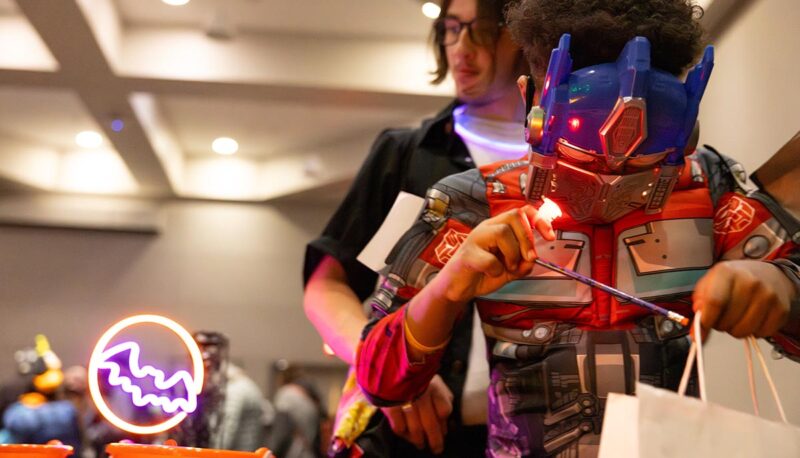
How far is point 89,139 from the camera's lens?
300 inches

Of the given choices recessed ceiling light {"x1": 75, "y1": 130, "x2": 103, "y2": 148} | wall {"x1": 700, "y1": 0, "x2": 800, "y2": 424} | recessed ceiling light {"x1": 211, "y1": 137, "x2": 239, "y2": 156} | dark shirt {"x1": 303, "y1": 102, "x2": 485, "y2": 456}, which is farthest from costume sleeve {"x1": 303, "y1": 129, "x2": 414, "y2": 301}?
recessed ceiling light {"x1": 75, "y1": 130, "x2": 103, "y2": 148}

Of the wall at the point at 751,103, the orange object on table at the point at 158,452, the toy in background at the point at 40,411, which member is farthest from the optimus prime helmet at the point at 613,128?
the toy in background at the point at 40,411

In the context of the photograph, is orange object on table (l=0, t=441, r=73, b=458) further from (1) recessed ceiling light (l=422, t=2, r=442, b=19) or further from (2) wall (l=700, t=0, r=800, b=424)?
(1) recessed ceiling light (l=422, t=2, r=442, b=19)

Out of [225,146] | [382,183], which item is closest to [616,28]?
[382,183]

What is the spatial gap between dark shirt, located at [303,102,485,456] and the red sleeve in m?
0.56

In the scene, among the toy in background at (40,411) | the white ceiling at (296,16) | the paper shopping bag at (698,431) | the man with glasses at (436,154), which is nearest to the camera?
the paper shopping bag at (698,431)

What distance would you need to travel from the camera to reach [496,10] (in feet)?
5.79

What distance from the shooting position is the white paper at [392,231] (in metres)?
1.40

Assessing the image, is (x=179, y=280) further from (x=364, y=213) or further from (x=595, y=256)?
(x=595, y=256)

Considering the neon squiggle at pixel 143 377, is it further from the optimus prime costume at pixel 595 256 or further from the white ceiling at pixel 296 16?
the white ceiling at pixel 296 16

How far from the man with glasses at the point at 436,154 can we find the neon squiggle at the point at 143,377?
0.41m

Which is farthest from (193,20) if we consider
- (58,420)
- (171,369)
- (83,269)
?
(171,369)

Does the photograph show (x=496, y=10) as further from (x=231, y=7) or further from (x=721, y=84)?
(x=231, y=7)

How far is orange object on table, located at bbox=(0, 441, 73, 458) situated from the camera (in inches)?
43.9
